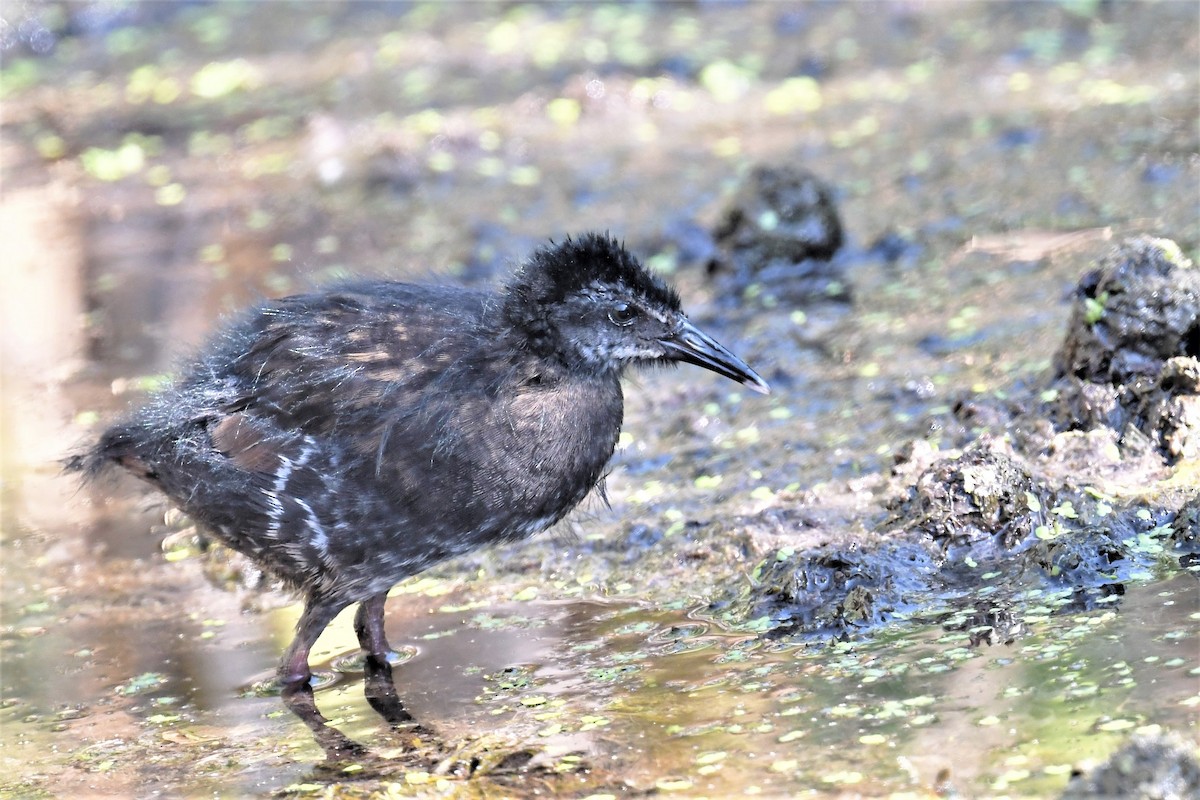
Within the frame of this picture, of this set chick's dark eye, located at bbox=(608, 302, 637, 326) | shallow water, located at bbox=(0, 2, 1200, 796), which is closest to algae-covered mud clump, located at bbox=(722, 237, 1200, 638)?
shallow water, located at bbox=(0, 2, 1200, 796)

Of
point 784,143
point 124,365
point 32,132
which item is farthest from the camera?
point 32,132

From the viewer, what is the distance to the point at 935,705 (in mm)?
4656

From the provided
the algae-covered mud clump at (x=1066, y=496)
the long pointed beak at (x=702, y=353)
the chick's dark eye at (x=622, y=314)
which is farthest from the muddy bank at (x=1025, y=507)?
the chick's dark eye at (x=622, y=314)

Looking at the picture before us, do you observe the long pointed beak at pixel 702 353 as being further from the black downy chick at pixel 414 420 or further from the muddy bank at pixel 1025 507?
the muddy bank at pixel 1025 507

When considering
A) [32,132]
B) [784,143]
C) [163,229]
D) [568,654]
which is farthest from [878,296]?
[32,132]

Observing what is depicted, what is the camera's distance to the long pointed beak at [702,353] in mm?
5805

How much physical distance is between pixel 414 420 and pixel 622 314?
33.4 inches

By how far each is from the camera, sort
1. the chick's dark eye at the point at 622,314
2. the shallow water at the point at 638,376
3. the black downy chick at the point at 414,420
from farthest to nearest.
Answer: the chick's dark eye at the point at 622,314 < the black downy chick at the point at 414,420 < the shallow water at the point at 638,376

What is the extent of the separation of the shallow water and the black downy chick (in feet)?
1.77

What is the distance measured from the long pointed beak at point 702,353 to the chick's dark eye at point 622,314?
164mm

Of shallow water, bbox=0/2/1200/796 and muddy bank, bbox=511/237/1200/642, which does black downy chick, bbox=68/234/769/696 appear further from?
muddy bank, bbox=511/237/1200/642

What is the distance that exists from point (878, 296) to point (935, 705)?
4623 millimetres

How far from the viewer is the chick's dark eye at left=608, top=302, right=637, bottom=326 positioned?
18.6 feet

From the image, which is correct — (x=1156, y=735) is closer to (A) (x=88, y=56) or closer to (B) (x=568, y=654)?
(B) (x=568, y=654)
